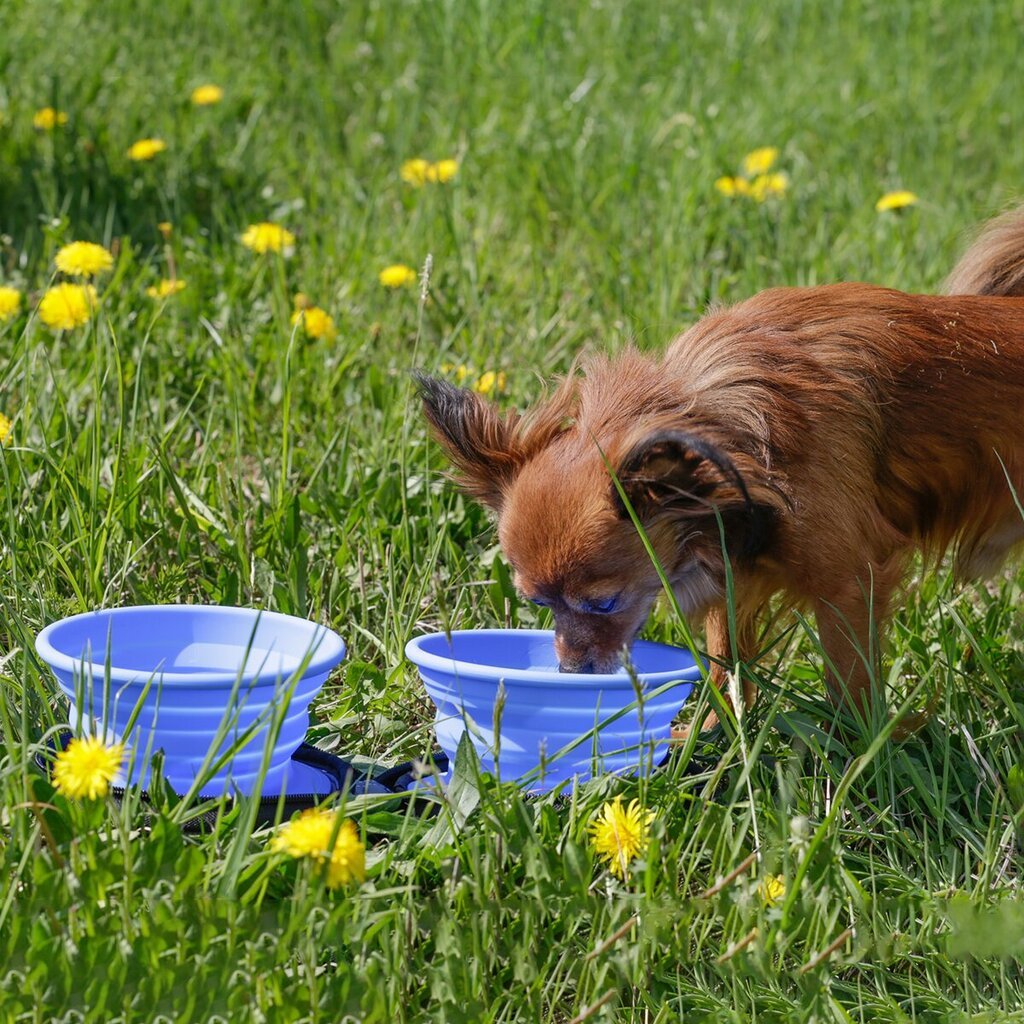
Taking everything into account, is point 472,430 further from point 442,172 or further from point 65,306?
point 442,172

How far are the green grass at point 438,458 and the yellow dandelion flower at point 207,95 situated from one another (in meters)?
0.08

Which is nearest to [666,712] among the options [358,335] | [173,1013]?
[173,1013]

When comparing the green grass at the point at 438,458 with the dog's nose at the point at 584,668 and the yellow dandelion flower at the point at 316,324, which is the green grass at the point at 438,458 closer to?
the yellow dandelion flower at the point at 316,324

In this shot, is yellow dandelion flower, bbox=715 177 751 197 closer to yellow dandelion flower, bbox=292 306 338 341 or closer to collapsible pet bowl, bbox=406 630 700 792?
yellow dandelion flower, bbox=292 306 338 341

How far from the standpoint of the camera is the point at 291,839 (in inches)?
69.4

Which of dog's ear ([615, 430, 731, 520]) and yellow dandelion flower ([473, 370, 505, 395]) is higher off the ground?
dog's ear ([615, 430, 731, 520])

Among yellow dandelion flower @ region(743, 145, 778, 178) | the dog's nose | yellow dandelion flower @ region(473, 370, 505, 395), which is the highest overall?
yellow dandelion flower @ region(743, 145, 778, 178)

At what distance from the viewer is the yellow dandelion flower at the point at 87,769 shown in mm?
1776

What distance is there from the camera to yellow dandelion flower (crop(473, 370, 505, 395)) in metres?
3.71

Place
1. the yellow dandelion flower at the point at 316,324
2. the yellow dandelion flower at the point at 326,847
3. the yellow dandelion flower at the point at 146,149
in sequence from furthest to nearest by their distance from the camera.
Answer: the yellow dandelion flower at the point at 146,149, the yellow dandelion flower at the point at 316,324, the yellow dandelion flower at the point at 326,847

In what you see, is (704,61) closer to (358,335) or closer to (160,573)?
(358,335)

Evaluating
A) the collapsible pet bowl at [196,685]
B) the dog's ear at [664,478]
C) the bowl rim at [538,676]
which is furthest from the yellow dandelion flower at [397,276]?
the bowl rim at [538,676]

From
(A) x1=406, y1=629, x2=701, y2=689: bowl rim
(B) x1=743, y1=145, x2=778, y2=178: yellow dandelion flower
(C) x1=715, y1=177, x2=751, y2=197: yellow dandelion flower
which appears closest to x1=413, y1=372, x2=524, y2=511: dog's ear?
(A) x1=406, y1=629, x2=701, y2=689: bowl rim

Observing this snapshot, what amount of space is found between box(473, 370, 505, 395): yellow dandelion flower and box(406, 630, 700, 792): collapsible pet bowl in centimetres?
134
